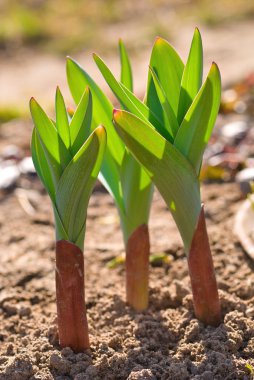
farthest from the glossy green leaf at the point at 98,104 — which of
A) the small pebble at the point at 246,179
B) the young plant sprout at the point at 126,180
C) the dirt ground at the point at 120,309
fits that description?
the small pebble at the point at 246,179

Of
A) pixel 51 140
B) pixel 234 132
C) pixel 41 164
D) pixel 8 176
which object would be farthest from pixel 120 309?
pixel 234 132

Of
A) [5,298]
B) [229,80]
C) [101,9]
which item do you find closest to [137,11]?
[101,9]

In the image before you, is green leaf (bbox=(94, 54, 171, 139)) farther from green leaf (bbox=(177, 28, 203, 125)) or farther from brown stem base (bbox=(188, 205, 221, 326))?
brown stem base (bbox=(188, 205, 221, 326))

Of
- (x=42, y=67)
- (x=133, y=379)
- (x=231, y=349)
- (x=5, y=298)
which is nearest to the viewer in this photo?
(x=133, y=379)

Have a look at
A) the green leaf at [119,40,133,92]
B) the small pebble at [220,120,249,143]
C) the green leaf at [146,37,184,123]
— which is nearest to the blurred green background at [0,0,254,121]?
the small pebble at [220,120,249,143]

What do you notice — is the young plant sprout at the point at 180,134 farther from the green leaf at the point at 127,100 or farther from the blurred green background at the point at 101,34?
the blurred green background at the point at 101,34

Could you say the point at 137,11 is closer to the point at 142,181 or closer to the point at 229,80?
the point at 229,80
